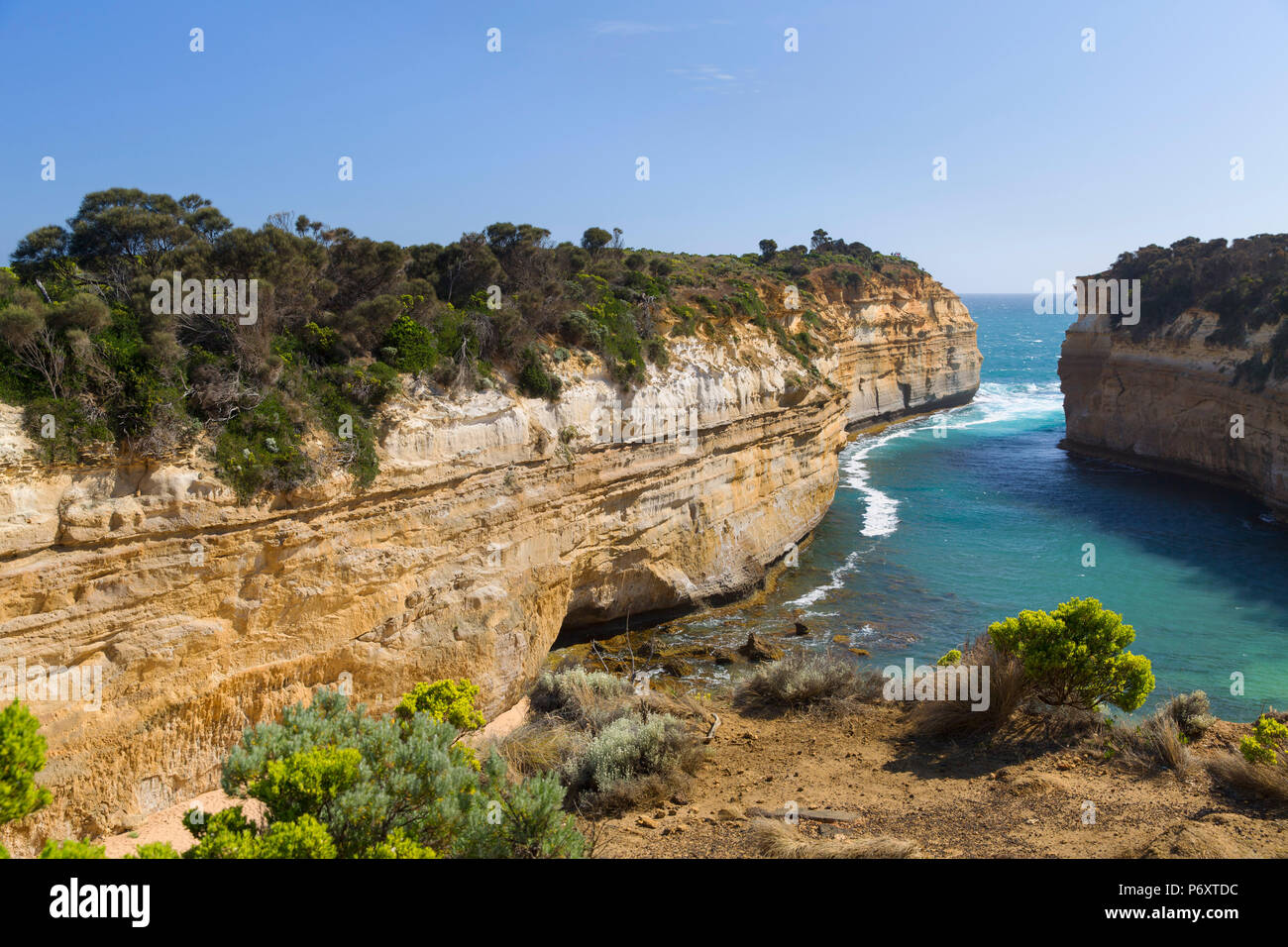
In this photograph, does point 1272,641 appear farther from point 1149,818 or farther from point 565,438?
point 565,438

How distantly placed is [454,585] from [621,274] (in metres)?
14.3

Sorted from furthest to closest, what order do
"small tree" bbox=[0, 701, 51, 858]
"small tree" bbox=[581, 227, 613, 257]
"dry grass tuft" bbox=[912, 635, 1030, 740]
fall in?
1. "small tree" bbox=[581, 227, 613, 257]
2. "dry grass tuft" bbox=[912, 635, 1030, 740]
3. "small tree" bbox=[0, 701, 51, 858]

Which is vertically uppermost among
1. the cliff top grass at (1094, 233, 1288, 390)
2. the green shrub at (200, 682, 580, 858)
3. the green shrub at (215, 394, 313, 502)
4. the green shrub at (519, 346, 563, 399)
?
the cliff top grass at (1094, 233, 1288, 390)

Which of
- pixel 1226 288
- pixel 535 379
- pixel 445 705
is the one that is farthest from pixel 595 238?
pixel 1226 288

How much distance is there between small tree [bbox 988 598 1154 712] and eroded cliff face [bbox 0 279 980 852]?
9.73 meters

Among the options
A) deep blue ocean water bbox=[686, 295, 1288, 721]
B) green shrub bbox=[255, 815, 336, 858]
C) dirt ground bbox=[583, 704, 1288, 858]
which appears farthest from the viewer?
deep blue ocean water bbox=[686, 295, 1288, 721]

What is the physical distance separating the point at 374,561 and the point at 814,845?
29.3 feet

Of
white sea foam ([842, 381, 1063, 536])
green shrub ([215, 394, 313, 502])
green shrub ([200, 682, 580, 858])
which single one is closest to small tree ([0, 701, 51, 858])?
green shrub ([200, 682, 580, 858])

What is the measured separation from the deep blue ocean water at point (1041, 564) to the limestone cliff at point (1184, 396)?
5.58 feet

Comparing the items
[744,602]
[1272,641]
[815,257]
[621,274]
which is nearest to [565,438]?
[744,602]

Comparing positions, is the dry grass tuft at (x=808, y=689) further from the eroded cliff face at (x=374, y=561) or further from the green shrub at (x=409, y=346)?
the green shrub at (x=409, y=346)

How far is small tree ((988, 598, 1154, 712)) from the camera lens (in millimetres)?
12727

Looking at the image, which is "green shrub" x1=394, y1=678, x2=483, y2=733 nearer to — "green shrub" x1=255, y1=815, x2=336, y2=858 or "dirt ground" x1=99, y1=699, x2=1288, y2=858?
"dirt ground" x1=99, y1=699, x2=1288, y2=858

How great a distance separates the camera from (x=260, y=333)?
1398 centimetres
